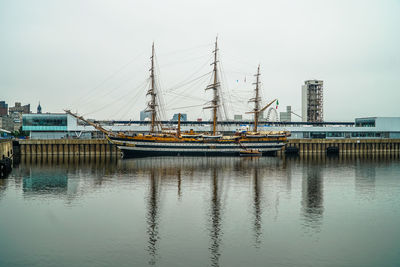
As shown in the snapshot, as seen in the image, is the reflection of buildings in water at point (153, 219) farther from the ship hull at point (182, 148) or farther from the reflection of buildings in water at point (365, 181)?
the ship hull at point (182, 148)

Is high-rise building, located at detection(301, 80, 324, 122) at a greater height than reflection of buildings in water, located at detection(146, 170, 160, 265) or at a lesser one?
greater

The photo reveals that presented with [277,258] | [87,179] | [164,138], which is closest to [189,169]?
[87,179]

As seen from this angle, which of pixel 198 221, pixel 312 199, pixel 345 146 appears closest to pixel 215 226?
pixel 198 221

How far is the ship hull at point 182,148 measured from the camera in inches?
3725

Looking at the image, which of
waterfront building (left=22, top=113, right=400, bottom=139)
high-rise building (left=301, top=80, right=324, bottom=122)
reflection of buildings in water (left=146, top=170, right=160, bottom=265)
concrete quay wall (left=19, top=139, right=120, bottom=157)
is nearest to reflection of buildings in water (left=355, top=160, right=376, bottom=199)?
reflection of buildings in water (left=146, top=170, right=160, bottom=265)

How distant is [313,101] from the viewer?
161375 millimetres

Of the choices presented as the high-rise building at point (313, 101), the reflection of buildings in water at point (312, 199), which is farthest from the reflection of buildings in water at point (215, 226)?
the high-rise building at point (313, 101)

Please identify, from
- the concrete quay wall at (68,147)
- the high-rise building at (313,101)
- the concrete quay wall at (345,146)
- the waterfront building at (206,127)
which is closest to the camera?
the concrete quay wall at (68,147)

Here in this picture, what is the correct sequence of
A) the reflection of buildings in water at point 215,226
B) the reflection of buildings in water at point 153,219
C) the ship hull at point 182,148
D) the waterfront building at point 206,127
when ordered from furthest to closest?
1. the waterfront building at point 206,127
2. the ship hull at point 182,148
3. the reflection of buildings in water at point 153,219
4. the reflection of buildings in water at point 215,226

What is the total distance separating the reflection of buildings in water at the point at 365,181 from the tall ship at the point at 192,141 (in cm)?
3524

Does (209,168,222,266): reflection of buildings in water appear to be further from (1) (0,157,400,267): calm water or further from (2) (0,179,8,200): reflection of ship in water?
(2) (0,179,8,200): reflection of ship in water

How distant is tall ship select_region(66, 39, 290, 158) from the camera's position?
311 feet

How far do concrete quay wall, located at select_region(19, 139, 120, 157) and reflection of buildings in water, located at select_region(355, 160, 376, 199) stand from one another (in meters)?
59.8

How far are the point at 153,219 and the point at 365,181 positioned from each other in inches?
1326
